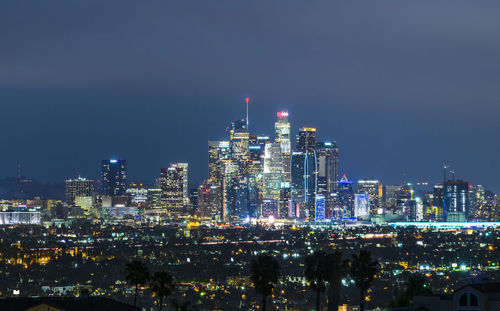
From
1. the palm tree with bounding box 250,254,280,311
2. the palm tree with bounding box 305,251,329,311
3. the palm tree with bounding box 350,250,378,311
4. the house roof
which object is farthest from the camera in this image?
the palm tree with bounding box 350,250,378,311

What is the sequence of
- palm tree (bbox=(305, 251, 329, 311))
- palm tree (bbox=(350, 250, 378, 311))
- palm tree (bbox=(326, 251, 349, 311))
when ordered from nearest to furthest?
palm tree (bbox=(305, 251, 329, 311)) < palm tree (bbox=(326, 251, 349, 311)) < palm tree (bbox=(350, 250, 378, 311))

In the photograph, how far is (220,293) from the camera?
146125 mm

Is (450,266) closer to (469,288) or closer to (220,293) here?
(220,293)

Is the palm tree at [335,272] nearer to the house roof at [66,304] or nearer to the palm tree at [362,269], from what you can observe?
the palm tree at [362,269]

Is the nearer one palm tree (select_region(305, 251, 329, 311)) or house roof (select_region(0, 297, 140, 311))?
house roof (select_region(0, 297, 140, 311))

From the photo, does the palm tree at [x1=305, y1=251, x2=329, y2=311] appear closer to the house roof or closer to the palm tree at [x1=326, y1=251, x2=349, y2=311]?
the palm tree at [x1=326, y1=251, x2=349, y2=311]

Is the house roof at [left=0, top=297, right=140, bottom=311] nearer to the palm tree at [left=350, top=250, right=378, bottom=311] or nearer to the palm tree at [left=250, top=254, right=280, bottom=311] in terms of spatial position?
the palm tree at [left=250, top=254, right=280, bottom=311]

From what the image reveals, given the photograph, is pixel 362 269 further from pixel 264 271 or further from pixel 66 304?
pixel 66 304

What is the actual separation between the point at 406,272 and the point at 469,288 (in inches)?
5218

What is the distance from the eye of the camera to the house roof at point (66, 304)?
46287 millimetres

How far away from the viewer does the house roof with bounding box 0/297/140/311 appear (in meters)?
46.3

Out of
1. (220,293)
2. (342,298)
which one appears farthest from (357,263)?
(220,293)

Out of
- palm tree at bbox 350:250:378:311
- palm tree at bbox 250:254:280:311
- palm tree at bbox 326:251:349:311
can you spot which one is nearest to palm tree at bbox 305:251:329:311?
palm tree at bbox 326:251:349:311

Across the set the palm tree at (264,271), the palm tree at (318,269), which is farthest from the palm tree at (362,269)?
the palm tree at (264,271)
